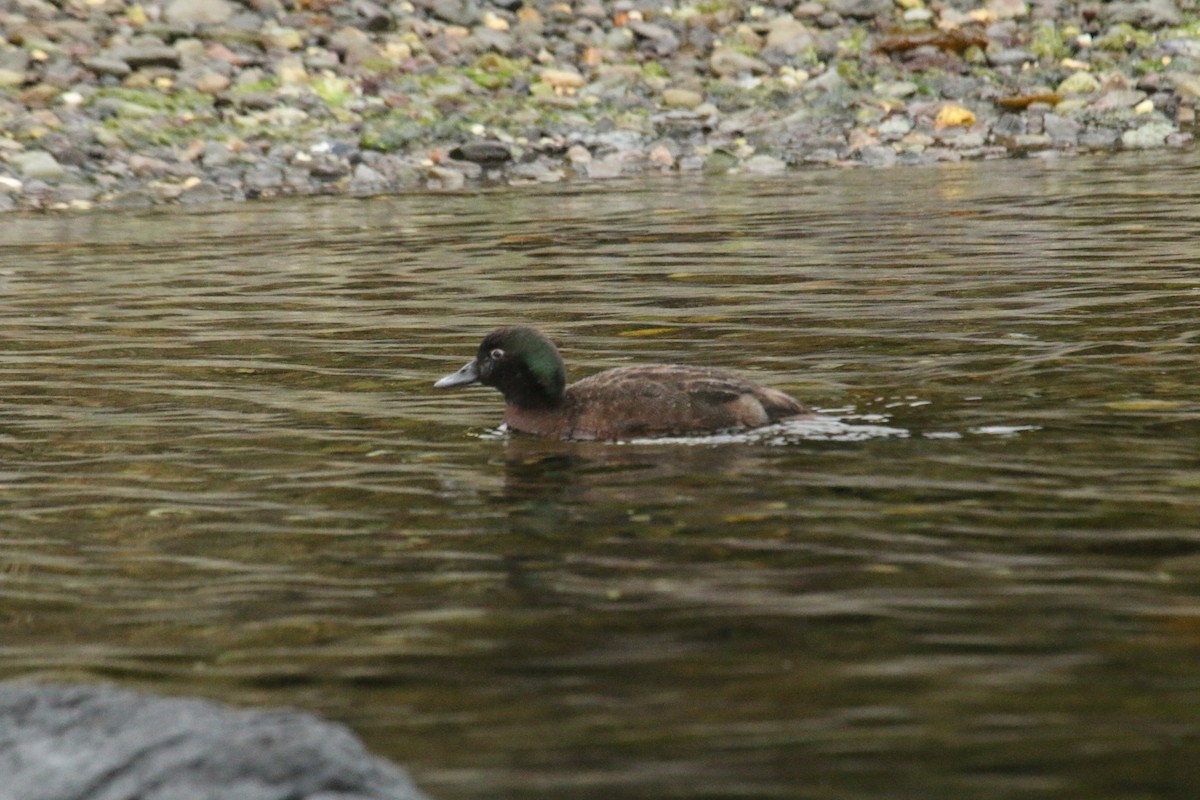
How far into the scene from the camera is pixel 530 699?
5094mm

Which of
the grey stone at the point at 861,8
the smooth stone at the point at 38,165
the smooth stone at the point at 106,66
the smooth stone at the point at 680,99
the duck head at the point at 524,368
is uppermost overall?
the grey stone at the point at 861,8

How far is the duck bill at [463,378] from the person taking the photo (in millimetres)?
9467

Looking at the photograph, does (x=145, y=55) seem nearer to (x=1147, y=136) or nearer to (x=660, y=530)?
(x=1147, y=136)

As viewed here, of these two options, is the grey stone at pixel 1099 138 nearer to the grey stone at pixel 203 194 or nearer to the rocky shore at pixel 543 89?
the rocky shore at pixel 543 89

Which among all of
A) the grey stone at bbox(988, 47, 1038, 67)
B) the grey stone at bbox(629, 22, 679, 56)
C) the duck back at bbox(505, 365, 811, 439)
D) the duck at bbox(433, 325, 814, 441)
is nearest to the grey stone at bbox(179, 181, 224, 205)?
the grey stone at bbox(629, 22, 679, 56)

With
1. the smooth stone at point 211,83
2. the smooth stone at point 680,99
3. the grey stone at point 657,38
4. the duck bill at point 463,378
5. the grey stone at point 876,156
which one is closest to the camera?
the duck bill at point 463,378

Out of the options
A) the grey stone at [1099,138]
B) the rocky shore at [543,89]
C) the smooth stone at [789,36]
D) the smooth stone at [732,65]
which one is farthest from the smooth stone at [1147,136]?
the smooth stone at [732,65]

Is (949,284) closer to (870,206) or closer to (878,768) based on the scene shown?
(870,206)

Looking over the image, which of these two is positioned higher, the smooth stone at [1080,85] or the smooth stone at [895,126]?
the smooth stone at [1080,85]

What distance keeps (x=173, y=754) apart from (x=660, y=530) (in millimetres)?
2954

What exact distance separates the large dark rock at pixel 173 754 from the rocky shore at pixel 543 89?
60.2 ft

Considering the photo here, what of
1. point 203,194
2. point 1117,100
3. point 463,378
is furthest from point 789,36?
point 463,378

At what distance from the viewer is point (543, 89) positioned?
2678cm

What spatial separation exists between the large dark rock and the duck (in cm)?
423
